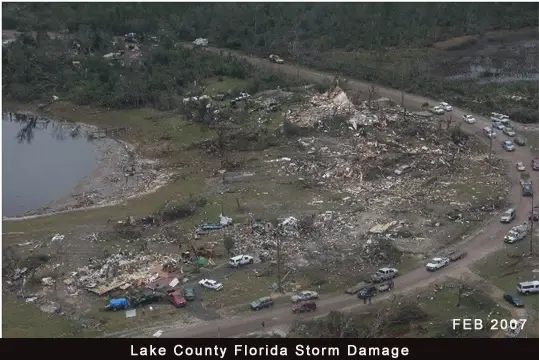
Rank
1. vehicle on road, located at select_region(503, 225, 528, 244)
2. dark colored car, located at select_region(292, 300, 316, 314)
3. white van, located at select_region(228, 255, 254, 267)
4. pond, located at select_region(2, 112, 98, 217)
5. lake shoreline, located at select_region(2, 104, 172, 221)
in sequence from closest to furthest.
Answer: dark colored car, located at select_region(292, 300, 316, 314), white van, located at select_region(228, 255, 254, 267), vehicle on road, located at select_region(503, 225, 528, 244), lake shoreline, located at select_region(2, 104, 172, 221), pond, located at select_region(2, 112, 98, 217)

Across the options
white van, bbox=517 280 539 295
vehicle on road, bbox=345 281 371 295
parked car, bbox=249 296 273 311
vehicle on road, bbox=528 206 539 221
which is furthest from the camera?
vehicle on road, bbox=528 206 539 221

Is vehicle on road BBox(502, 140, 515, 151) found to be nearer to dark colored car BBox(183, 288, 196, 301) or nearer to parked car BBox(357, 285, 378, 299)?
parked car BBox(357, 285, 378, 299)

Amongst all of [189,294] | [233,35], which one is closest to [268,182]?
[189,294]

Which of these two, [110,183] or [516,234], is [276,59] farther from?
[516,234]

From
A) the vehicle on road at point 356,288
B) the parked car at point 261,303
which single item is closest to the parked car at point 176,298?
the parked car at point 261,303

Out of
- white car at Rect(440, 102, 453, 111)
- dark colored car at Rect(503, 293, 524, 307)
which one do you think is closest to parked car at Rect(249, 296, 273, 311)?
dark colored car at Rect(503, 293, 524, 307)
